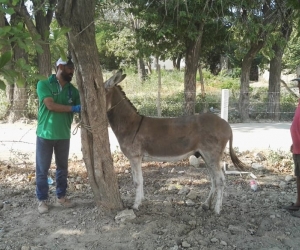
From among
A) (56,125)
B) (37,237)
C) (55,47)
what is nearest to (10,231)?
(37,237)

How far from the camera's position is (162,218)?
14.2ft

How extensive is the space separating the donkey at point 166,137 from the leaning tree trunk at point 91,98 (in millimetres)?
484

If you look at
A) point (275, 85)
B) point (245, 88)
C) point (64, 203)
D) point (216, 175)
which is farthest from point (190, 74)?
point (64, 203)

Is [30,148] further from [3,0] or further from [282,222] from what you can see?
[3,0]

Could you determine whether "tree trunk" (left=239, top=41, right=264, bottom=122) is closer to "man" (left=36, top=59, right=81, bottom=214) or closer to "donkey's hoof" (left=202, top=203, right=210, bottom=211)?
"donkey's hoof" (left=202, top=203, right=210, bottom=211)

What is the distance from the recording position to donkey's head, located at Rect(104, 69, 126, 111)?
Answer: 4514mm

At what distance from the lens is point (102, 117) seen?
4.18m

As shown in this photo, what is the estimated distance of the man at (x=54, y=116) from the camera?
4309 mm

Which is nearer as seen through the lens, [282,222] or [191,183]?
[282,222]

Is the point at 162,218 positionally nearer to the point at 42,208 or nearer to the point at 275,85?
the point at 42,208

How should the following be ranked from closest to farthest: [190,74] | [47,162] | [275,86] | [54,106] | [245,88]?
[54,106] → [47,162] → [190,74] → [245,88] → [275,86]

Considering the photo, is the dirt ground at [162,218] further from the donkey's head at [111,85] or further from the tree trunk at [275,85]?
the tree trunk at [275,85]

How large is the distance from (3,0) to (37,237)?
2.79 meters

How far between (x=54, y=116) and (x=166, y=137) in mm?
1482
